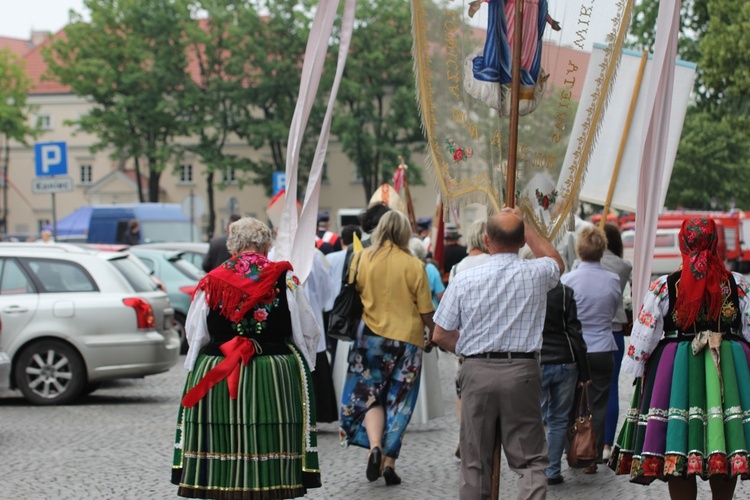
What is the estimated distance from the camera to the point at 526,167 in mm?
6398

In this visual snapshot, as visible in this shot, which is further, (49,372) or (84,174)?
(84,174)

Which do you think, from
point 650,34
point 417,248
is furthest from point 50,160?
point 650,34

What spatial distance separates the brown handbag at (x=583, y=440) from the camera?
760 cm

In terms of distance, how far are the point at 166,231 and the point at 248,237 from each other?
30742 millimetres

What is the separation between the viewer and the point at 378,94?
55.4 meters

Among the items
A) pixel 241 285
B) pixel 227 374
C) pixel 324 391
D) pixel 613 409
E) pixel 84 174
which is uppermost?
pixel 241 285

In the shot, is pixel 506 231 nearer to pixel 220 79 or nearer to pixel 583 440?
pixel 583 440

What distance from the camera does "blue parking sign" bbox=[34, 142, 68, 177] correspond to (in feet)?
67.1

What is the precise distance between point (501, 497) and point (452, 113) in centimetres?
251

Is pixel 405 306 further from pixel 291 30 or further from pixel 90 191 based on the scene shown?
pixel 90 191

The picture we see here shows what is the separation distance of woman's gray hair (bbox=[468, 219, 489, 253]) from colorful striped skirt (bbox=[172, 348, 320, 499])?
2995mm

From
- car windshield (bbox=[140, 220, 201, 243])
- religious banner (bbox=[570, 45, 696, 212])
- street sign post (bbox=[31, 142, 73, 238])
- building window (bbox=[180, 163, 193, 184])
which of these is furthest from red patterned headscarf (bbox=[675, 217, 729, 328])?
building window (bbox=[180, 163, 193, 184])

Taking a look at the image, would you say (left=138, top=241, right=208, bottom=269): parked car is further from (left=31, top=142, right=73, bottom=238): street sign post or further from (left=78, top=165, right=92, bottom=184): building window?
(left=78, top=165, right=92, bottom=184): building window

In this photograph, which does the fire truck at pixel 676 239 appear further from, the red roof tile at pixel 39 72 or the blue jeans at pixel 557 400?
the red roof tile at pixel 39 72
